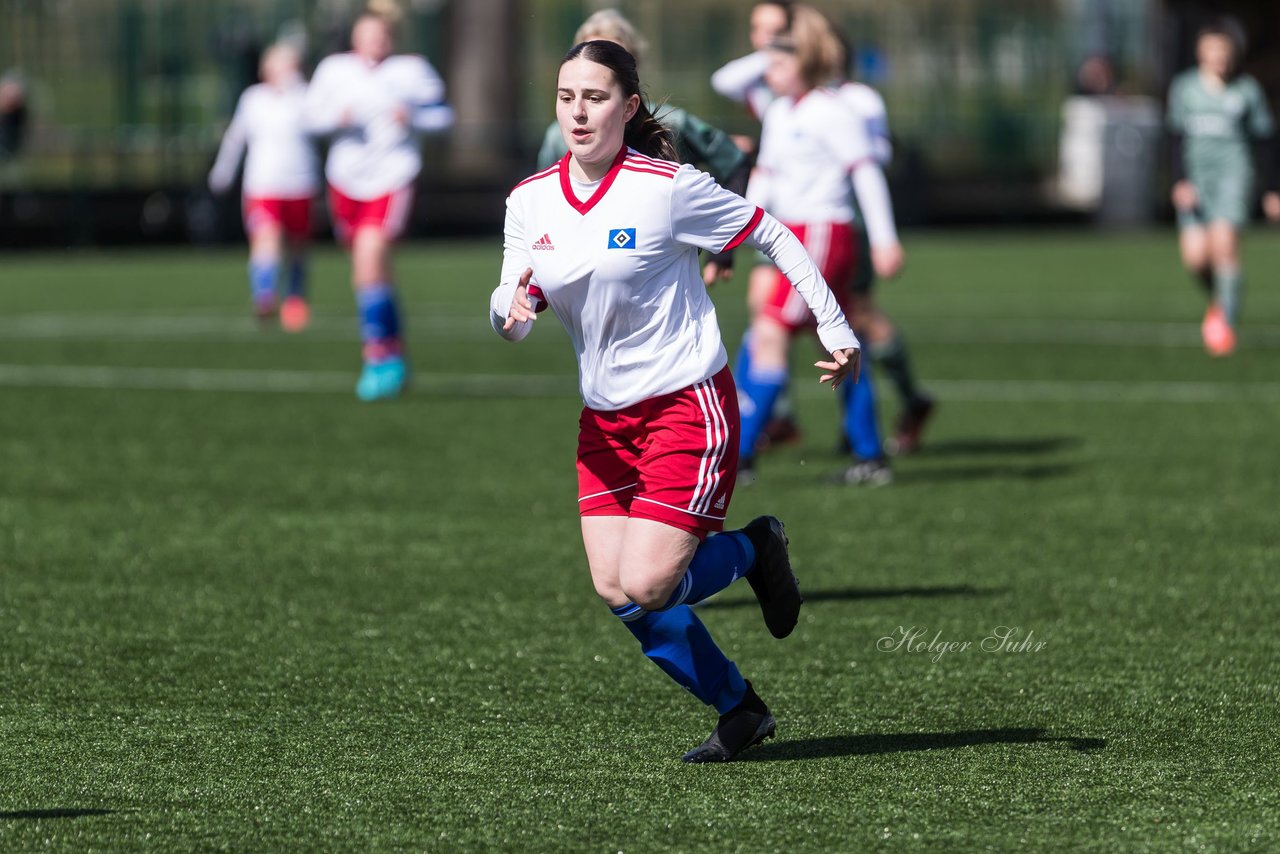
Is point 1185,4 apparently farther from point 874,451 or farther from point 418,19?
point 874,451

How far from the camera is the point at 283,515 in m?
9.35

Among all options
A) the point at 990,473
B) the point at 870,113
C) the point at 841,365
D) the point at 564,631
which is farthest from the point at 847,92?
the point at 841,365

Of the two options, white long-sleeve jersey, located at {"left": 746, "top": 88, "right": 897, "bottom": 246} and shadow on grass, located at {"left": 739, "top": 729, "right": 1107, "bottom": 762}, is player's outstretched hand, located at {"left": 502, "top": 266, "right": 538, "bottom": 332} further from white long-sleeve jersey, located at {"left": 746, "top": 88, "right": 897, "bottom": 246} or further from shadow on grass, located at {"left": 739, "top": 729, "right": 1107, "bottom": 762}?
white long-sleeve jersey, located at {"left": 746, "top": 88, "right": 897, "bottom": 246}

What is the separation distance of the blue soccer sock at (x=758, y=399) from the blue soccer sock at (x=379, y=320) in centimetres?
425

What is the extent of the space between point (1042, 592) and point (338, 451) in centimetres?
472

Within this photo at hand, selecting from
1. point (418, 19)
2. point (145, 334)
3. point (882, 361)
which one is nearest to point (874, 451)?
point (882, 361)

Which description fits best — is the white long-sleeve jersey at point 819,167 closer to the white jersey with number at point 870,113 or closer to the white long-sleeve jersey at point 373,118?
the white jersey with number at point 870,113

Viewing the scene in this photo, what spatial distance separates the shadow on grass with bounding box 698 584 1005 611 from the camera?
7.60 meters

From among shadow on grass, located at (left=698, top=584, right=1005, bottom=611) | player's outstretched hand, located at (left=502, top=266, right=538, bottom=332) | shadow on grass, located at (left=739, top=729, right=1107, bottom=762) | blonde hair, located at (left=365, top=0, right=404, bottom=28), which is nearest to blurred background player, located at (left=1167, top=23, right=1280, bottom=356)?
blonde hair, located at (left=365, top=0, right=404, bottom=28)

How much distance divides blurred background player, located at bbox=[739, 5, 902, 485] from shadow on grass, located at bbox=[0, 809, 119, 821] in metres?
5.11

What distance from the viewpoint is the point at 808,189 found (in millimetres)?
9938

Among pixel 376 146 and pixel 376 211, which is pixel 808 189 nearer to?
pixel 376 211

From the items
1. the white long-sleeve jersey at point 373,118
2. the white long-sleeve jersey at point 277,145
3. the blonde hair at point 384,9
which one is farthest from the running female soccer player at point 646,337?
the white long-sleeve jersey at point 277,145

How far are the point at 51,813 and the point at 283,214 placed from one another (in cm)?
1458
